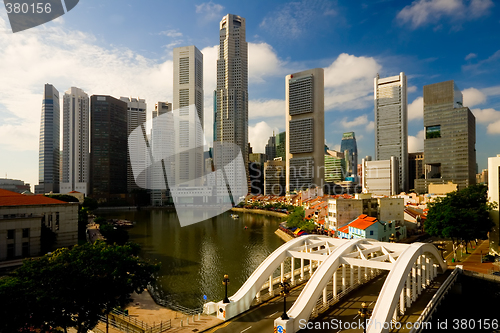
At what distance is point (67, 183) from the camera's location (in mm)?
85625

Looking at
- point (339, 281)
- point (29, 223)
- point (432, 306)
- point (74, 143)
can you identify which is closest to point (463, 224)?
point (339, 281)

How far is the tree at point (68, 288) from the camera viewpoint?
9.06 m

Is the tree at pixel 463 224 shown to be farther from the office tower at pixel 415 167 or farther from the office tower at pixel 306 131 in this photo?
the office tower at pixel 415 167

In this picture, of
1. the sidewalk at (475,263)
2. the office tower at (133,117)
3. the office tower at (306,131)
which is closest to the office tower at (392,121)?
the office tower at (306,131)

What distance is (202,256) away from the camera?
2766 cm

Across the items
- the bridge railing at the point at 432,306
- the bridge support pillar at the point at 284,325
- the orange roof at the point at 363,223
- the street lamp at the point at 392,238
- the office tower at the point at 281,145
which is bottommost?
the street lamp at the point at 392,238

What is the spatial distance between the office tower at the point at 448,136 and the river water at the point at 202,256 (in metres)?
57.2

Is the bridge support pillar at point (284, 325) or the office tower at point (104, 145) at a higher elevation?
the office tower at point (104, 145)

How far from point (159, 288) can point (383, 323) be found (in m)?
14.1

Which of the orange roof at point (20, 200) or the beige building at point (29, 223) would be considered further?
the orange roof at point (20, 200)

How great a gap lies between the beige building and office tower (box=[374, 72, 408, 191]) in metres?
96.7

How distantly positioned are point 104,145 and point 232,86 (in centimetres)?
4753

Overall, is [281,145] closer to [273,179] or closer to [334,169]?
[334,169]

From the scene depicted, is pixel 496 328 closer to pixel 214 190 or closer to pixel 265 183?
pixel 214 190
